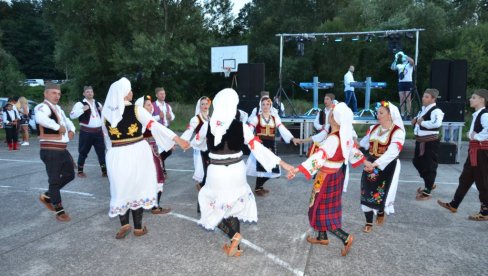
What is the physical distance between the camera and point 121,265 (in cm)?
386

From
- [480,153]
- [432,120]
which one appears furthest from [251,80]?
[480,153]

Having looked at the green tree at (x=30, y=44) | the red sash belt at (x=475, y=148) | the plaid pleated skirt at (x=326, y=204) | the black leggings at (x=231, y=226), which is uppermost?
the green tree at (x=30, y=44)

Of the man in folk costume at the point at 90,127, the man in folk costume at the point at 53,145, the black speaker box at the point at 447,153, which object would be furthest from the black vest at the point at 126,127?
the black speaker box at the point at 447,153

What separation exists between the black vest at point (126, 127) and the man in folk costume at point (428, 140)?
4.93 meters

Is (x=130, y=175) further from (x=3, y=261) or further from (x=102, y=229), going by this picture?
(x=3, y=261)

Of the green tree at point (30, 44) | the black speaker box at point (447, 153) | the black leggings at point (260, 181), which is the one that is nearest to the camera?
the black leggings at point (260, 181)

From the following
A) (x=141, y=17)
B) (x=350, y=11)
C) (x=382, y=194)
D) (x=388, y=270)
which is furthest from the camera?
(x=350, y=11)

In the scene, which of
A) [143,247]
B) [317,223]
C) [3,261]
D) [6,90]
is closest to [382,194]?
[317,223]

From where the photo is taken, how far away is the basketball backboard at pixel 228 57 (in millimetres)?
18500

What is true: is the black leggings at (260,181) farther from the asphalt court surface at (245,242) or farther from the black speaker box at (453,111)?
the black speaker box at (453,111)

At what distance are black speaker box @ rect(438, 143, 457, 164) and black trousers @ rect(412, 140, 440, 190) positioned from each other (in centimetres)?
368

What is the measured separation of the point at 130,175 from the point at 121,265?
1059mm

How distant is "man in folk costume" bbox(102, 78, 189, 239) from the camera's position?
4.37 m

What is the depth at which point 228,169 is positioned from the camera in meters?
3.96
